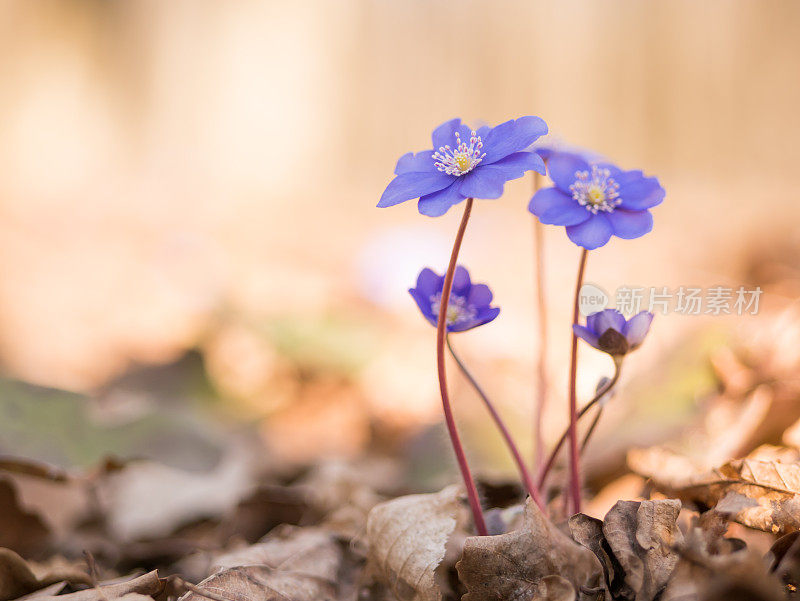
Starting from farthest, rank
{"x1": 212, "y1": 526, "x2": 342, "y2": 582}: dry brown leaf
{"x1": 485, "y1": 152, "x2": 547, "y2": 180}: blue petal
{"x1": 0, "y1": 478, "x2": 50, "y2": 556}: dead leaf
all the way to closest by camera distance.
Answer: {"x1": 0, "y1": 478, "x2": 50, "y2": 556}: dead leaf
{"x1": 212, "y1": 526, "x2": 342, "y2": 582}: dry brown leaf
{"x1": 485, "y1": 152, "x2": 547, "y2": 180}: blue petal

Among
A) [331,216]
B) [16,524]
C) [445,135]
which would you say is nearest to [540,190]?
[445,135]

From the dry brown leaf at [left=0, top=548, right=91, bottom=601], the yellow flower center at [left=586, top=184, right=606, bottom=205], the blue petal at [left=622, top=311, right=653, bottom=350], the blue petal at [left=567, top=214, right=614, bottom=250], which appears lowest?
the dry brown leaf at [left=0, top=548, right=91, bottom=601]

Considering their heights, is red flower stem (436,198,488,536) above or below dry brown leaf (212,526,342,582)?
above

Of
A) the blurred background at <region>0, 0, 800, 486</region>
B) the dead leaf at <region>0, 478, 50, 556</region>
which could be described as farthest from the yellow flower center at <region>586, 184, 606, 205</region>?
the dead leaf at <region>0, 478, 50, 556</region>

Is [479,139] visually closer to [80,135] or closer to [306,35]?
[306,35]

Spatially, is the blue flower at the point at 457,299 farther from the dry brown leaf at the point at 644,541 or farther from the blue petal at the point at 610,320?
the dry brown leaf at the point at 644,541

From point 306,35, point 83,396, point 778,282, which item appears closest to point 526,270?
point 778,282

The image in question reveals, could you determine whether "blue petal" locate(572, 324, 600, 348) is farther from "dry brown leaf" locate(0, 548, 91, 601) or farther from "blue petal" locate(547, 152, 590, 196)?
"dry brown leaf" locate(0, 548, 91, 601)

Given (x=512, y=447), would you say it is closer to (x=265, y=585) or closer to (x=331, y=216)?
(x=265, y=585)
